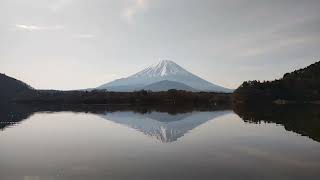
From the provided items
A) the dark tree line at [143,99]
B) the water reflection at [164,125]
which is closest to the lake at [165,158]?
the water reflection at [164,125]

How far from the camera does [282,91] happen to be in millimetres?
144750

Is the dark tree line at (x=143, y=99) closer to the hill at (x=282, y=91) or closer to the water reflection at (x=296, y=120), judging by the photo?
the hill at (x=282, y=91)

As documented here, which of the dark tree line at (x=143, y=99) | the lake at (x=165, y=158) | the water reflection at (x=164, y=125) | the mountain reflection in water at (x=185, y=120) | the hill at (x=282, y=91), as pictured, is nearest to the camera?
the lake at (x=165, y=158)

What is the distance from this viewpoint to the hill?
141 metres

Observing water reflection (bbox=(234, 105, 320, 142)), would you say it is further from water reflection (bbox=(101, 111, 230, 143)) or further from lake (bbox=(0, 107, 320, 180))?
water reflection (bbox=(101, 111, 230, 143))

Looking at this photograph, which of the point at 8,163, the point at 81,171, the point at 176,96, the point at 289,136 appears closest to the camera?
the point at 81,171

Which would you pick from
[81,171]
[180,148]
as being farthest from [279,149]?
[81,171]

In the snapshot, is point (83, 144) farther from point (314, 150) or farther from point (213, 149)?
point (314, 150)

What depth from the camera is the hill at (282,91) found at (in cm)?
14138

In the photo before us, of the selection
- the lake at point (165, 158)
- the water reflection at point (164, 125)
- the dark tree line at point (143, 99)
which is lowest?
the lake at point (165, 158)

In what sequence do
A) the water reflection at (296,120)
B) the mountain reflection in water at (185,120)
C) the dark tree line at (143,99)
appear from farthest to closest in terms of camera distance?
the dark tree line at (143,99) → the mountain reflection in water at (185,120) → the water reflection at (296,120)

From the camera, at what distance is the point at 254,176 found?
18.3m

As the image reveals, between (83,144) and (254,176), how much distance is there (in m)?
17.4

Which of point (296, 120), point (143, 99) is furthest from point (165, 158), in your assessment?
point (143, 99)
